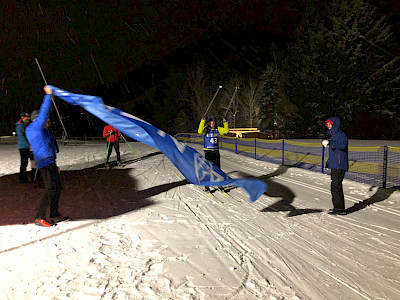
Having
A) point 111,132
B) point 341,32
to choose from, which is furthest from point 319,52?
point 111,132

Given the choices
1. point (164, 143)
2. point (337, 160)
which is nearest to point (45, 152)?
point (164, 143)

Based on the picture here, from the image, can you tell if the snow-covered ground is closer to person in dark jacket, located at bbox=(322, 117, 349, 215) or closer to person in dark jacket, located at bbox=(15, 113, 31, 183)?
person in dark jacket, located at bbox=(322, 117, 349, 215)

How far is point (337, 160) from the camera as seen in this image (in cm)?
564

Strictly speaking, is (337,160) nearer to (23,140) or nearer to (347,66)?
(23,140)

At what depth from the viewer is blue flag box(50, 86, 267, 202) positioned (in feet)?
15.4

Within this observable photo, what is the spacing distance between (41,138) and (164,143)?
6.63 ft

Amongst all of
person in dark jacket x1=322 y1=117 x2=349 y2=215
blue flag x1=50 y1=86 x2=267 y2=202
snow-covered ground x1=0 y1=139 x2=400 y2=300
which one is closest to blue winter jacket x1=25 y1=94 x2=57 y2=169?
blue flag x1=50 y1=86 x2=267 y2=202

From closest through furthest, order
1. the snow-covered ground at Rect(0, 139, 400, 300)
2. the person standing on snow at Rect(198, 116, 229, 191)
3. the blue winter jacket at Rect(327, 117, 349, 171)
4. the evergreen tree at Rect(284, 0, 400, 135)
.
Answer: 1. the snow-covered ground at Rect(0, 139, 400, 300)
2. the blue winter jacket at Rect(327, 117, 349, 171)
3. the person standing on snow at Rect(198, 116, 229, 191)
4. the evergreen tree at Rect(284, 0, 400, 135)

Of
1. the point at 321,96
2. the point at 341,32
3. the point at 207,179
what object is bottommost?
the point at 207,179

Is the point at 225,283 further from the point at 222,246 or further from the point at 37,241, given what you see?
the point at 37,241

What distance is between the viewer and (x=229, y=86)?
58.0m

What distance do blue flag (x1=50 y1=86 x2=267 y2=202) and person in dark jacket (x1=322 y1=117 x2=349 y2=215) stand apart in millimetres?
1790

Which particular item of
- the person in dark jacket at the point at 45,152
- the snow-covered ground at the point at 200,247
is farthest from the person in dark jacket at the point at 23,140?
the person in dark jacket at the point at 45,152

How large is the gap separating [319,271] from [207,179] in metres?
2.33
